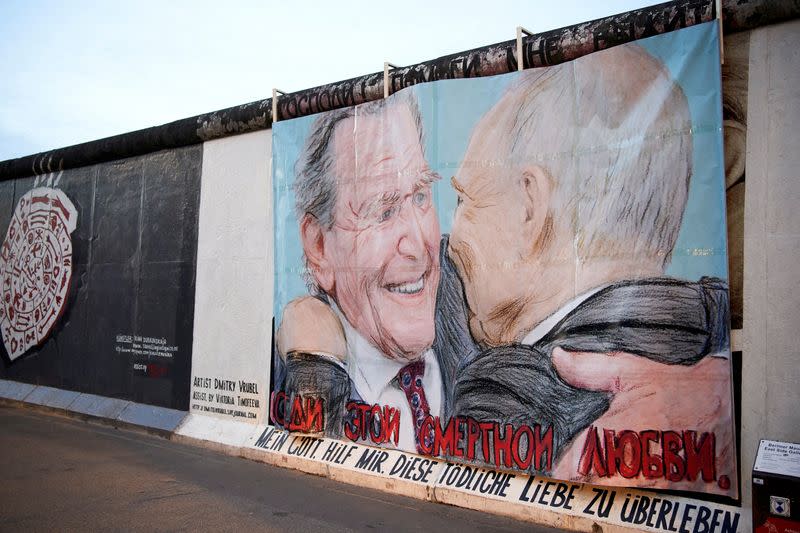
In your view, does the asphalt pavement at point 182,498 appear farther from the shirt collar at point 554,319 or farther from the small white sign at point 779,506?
the small white sign at point 779,506

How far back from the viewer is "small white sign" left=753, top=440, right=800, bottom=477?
14.0 feet

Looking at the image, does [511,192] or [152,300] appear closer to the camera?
[511,192]

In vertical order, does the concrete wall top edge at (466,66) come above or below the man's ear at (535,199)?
above

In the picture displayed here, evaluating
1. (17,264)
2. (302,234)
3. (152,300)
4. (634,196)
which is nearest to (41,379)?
(17,264)

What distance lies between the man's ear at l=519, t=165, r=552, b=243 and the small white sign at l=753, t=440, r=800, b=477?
231 cm

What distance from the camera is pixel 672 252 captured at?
531 cm

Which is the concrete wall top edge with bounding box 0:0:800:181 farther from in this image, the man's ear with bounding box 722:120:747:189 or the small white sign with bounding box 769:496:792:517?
the small white sign with bounding box 769:496:792:517

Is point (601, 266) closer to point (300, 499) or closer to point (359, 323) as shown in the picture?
point (359, 323)

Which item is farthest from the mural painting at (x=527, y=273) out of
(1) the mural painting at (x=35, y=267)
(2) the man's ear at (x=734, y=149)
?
(1) the mural painting at (x=35, y=267)

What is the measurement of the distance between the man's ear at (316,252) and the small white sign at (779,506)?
457cm

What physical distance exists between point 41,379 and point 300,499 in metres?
7.35

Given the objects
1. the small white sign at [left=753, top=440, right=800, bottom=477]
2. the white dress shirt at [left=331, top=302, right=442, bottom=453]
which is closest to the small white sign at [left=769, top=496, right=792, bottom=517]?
the small white sign at [left=753, top=440, right=800, bottom=477]

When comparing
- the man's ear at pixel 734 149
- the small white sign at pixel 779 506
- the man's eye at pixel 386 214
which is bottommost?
the small white sign at pixel 779 506

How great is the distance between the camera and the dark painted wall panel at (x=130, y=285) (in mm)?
9680
